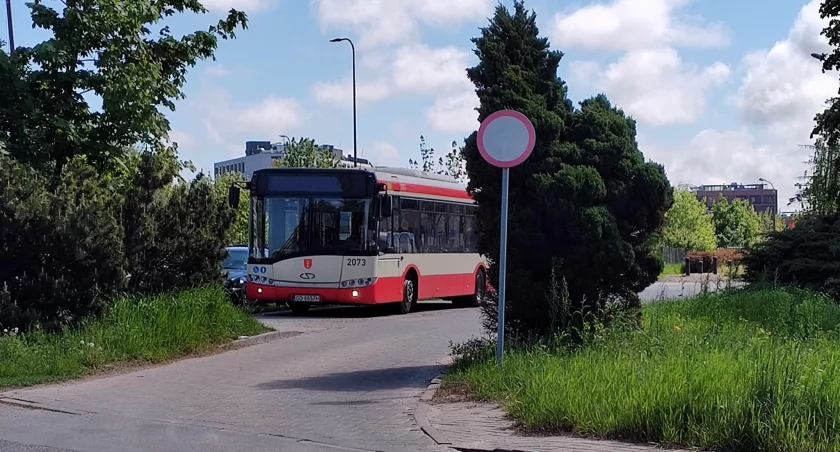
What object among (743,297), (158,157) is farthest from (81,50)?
(743,297)

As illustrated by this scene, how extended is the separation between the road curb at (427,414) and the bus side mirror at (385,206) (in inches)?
383

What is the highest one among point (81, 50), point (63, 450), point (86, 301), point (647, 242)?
point (81, 50)

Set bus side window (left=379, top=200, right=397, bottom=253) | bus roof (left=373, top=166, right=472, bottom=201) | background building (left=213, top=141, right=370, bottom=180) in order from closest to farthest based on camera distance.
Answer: bus side window (left=379, top=200, right=397, bottom=253) → bus roof (left=373, top=166, right=472, bottom=201) → background building (left=213, top=141, right=370, bottom=180)

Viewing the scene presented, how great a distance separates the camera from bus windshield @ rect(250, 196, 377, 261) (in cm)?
2178

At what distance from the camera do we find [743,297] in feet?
57.0

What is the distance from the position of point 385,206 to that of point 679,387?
1365cm

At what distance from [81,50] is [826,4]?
20.2 metres

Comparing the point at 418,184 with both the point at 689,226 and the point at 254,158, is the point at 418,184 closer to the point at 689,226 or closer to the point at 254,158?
the point at 689,226

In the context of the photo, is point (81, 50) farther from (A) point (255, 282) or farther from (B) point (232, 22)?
(A) point (255, 282)

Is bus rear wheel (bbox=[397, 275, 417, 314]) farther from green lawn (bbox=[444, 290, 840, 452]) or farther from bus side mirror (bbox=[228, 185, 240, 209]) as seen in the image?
green lawn (bbox=[444, 290, 840, 452])

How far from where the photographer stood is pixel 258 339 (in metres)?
17.0

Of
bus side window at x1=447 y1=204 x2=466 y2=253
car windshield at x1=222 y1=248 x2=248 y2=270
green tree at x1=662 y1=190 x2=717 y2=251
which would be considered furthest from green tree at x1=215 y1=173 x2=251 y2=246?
green tree at x1=662 y1=190 x2=717 y2=251

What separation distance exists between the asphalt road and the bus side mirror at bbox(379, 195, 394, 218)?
504 cm

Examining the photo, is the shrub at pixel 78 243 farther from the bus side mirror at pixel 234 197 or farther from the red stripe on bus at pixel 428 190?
the red stripe on bus at pixel 428 190
